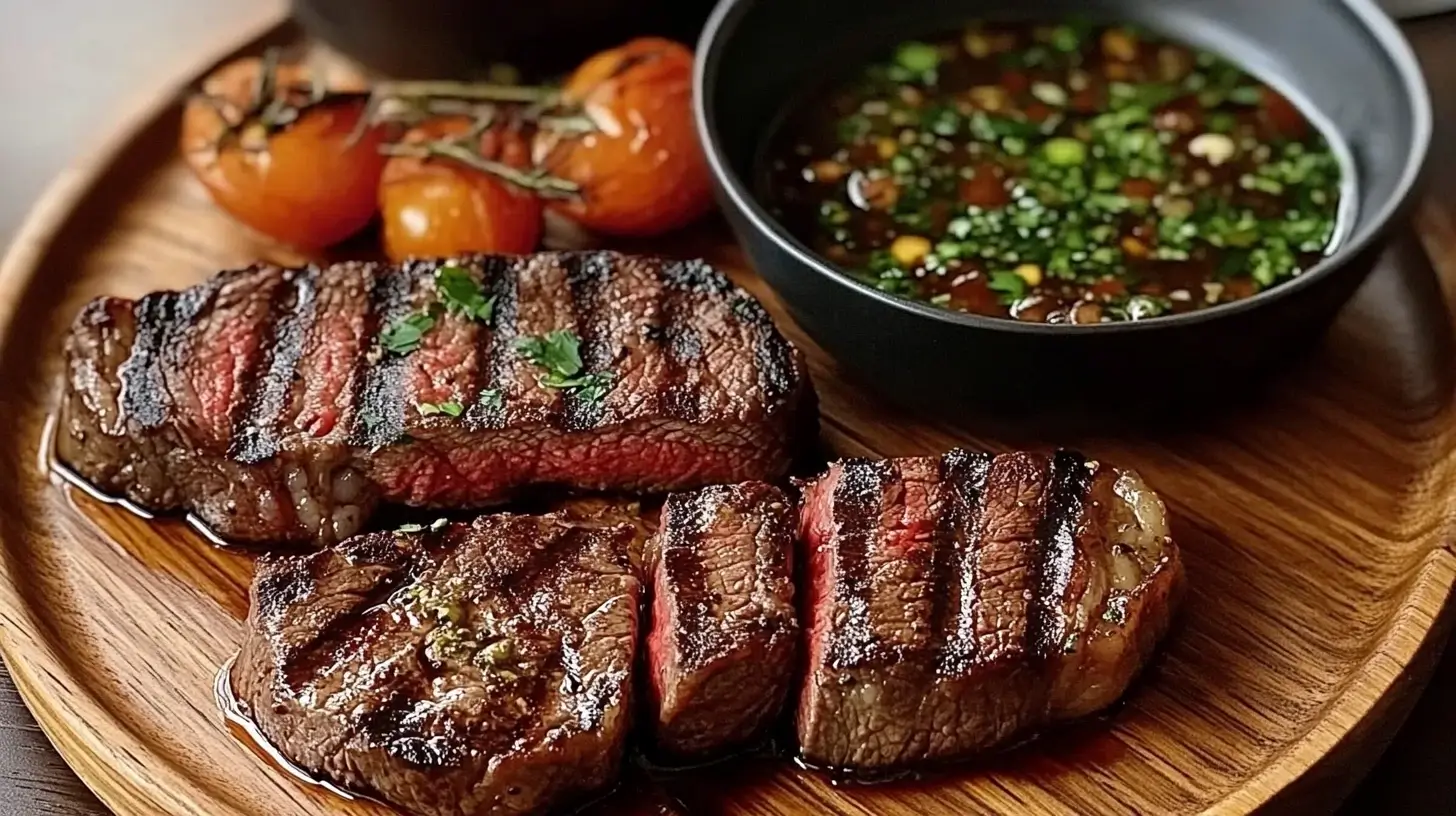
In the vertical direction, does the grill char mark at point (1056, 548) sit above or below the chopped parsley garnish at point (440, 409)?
below

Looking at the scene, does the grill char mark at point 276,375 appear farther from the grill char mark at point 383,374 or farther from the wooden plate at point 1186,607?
the wooden plate at point 1186,607

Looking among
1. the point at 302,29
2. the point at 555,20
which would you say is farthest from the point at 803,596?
the point at 302,29

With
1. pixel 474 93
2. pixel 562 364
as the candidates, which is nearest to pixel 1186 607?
pixel 562 364

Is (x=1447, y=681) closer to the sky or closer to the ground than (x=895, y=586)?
closer to the ground

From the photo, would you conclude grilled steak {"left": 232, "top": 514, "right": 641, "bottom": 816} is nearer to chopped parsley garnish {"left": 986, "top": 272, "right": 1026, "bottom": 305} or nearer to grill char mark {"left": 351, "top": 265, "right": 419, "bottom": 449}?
grill char mark {"left": 351, "top": 265, "right": 419, "bottom": 449}

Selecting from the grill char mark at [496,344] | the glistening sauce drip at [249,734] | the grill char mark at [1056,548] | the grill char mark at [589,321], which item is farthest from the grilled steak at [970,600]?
the glistening sauce drip at [249,734]

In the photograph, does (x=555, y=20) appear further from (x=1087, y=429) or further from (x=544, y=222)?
(x=1087, y=429)
